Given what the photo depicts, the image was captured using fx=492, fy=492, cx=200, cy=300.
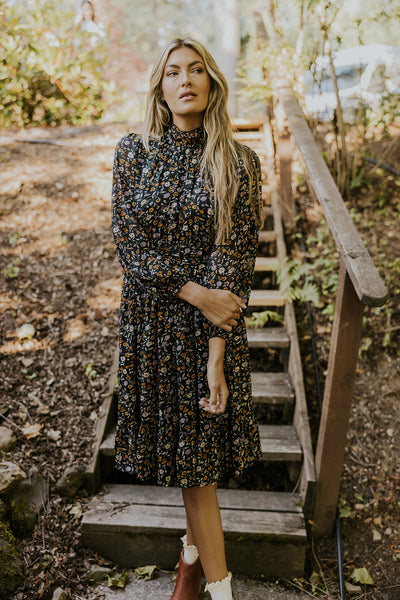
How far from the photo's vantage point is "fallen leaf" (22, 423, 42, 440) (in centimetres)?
274

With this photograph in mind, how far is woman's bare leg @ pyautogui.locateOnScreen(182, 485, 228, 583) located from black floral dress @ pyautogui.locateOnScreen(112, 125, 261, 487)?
0.32ft

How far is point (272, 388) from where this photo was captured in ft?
10.2

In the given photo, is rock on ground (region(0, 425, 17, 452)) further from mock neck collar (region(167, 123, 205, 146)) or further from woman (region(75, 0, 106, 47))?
woman (region(75, 0, 106, 47))

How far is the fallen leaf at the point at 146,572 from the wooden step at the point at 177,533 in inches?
1.2

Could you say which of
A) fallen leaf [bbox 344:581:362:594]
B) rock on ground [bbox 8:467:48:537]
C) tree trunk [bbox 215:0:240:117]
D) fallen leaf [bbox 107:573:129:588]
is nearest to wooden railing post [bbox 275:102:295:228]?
fallen leaf [bbox 344:581:362:594]

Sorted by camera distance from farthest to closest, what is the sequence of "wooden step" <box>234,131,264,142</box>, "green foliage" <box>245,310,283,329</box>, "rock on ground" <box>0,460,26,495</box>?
"wooden step" <box>234,131,264,142</box>
"green foliage" <box>245,310,283,329</box>
"rock on ground" <box>0,460,26,495</box>

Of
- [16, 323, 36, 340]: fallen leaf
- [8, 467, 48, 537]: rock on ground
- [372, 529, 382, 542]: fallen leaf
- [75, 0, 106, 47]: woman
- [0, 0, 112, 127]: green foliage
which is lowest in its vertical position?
[372, 529, 382, 542]: fallen leaf

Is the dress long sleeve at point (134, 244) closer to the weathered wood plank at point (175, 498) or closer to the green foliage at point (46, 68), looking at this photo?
the weathered wood plank at point (175, 498)

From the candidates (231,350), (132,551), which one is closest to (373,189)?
(231,350)

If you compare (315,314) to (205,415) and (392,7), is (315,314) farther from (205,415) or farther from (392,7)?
(392,7)

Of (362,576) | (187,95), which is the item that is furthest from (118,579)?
(187,95)

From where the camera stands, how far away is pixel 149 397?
192 centimetres

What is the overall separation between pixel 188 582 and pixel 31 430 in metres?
1.18

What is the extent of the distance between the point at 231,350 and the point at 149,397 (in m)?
0.37
